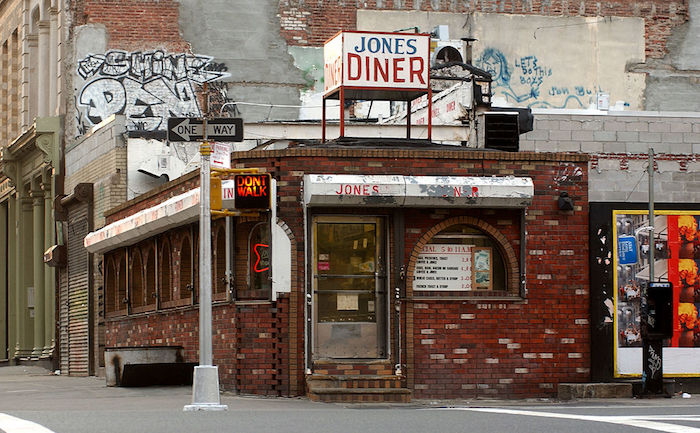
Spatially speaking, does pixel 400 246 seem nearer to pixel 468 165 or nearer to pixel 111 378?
pixel 468 165

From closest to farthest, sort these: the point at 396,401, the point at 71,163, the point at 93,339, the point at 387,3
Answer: the point at 396,401 < the point at 93,339 < the point at 71,163 < the point at 387,3

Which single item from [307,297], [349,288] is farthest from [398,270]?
[307,297]

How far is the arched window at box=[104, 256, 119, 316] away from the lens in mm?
31359

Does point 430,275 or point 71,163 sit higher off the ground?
point 71,163

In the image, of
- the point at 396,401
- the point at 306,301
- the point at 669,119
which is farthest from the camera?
the point at 669,119

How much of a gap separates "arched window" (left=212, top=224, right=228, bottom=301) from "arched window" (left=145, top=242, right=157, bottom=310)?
440 centimetres

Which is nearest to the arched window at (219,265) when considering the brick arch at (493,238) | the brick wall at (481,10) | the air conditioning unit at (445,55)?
the brick arch at (493,238)

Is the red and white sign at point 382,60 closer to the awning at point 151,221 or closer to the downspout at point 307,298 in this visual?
the downspout at point 307,298

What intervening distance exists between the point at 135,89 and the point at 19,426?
2434cm

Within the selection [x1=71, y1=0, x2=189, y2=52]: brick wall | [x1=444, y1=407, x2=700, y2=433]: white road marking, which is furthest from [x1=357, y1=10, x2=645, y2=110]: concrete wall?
[x1=444, y1=407, x2=700, y2=433]: white road marking

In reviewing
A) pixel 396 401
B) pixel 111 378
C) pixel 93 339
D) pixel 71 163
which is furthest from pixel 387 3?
pixel 396 401

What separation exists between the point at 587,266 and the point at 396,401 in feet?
15.1

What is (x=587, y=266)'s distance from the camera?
2319 centimetres

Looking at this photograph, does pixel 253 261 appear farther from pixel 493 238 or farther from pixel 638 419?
pixel 638 419
